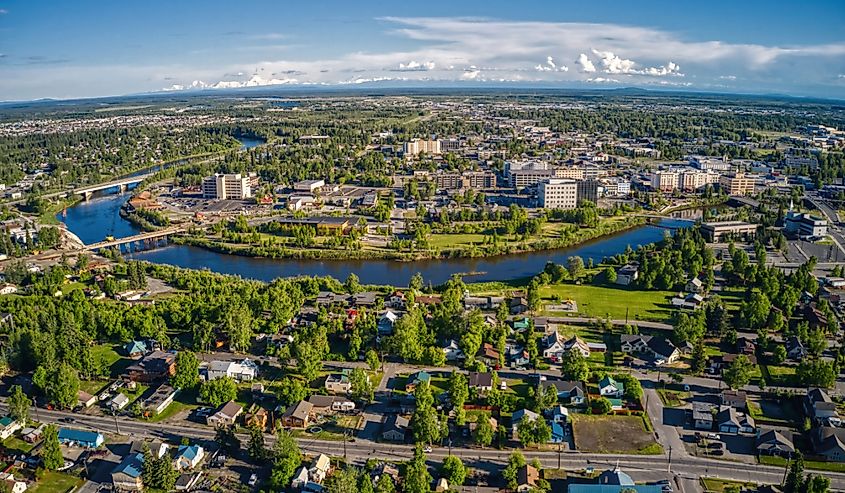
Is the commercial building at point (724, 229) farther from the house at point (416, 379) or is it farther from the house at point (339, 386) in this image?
the house at point (339, 386)

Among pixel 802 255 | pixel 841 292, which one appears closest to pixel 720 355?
pixel 841 292

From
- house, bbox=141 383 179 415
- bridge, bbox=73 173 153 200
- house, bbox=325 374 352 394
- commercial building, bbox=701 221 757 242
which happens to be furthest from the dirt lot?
bridge, bbox=73 173 153 200

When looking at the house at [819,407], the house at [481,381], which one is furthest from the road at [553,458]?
the house at [481,381]

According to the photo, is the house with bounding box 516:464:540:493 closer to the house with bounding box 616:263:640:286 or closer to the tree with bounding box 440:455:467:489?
the tree with bounding box 440:455:467:489

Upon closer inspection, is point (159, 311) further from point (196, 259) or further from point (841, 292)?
point (841, 292)

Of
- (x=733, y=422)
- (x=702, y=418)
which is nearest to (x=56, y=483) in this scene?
(x=702, y=418)

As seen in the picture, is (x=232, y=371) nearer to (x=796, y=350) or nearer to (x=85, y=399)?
(x=85, y=399)
